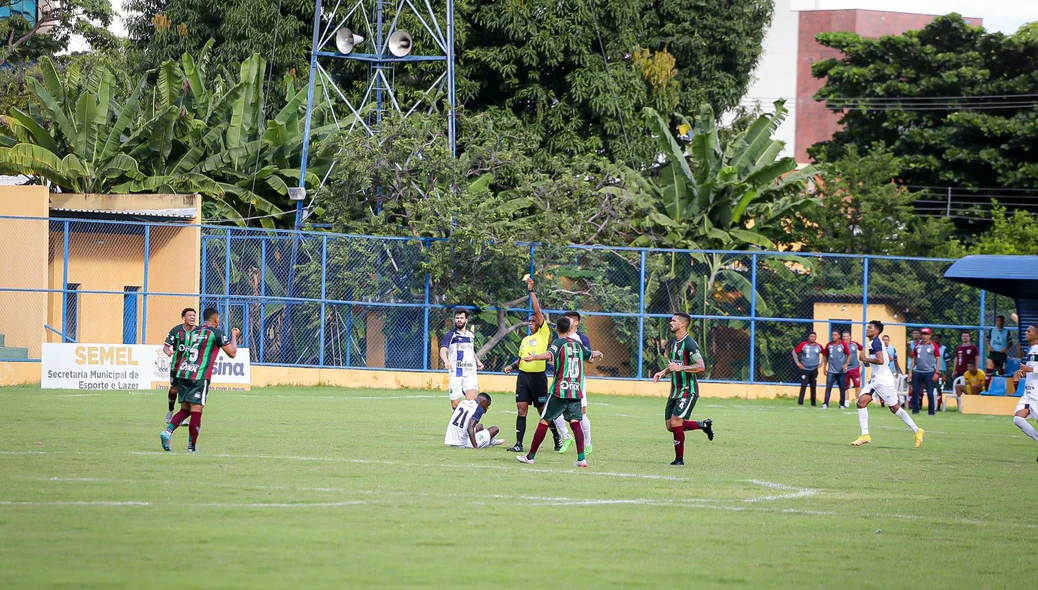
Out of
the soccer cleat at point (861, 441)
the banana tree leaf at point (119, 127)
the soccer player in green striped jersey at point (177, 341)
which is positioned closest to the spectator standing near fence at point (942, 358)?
the soccer cleat at point (861, 441)

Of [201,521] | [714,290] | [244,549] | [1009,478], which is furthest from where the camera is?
[714,290]

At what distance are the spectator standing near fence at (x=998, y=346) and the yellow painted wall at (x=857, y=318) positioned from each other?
2074mm

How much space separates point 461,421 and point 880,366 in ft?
20.5

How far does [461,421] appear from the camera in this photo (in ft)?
53.6

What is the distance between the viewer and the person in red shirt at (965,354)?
2989cm

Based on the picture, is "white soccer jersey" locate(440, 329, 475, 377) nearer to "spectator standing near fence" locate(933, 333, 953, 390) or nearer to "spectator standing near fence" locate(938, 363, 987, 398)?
"spectator standing near fence" locate(938, 363, 987, 398)

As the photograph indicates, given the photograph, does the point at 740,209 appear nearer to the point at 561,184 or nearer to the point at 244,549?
the point at 561,184

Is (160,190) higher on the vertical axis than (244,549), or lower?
higher

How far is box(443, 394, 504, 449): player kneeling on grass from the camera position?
642 inches

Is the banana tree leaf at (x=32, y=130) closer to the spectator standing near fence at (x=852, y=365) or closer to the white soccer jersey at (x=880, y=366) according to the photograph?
the spectator standing near fence at (x=852, y=365)

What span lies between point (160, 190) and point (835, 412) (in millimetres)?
18091

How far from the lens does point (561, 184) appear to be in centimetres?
3209

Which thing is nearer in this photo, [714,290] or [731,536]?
[731,536]

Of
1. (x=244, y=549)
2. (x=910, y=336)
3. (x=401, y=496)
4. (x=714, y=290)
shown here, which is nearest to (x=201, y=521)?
(x=244, y=549)
